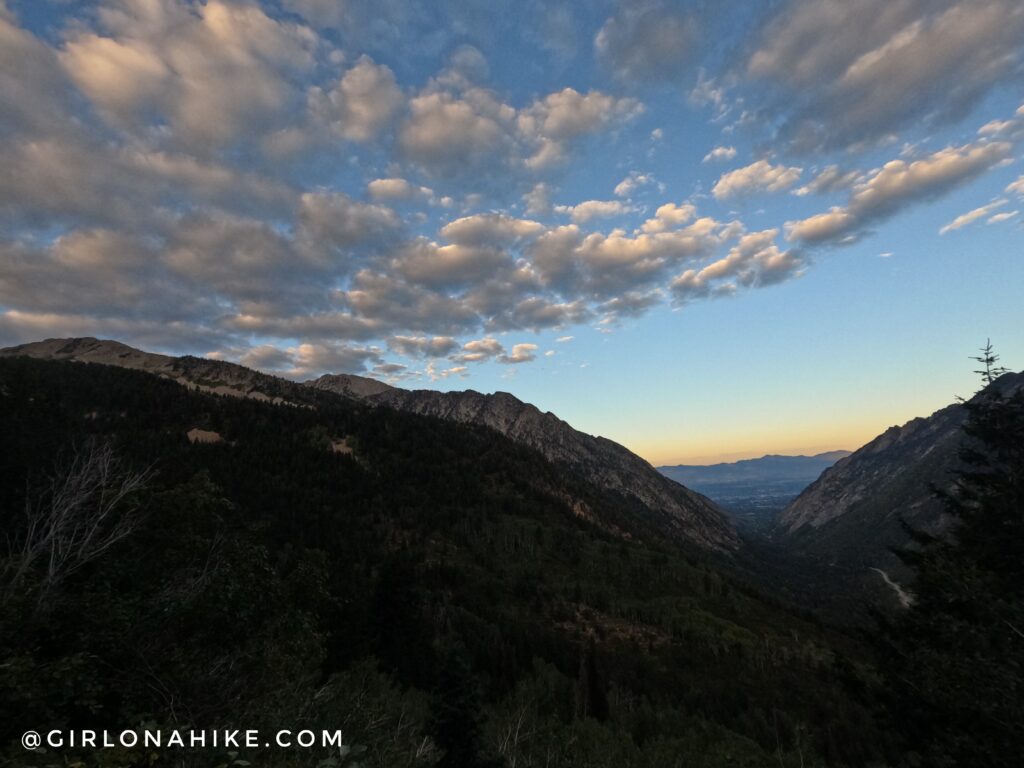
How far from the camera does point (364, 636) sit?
52.7 meters

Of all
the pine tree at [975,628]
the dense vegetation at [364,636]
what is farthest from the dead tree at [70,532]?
the pine tree at [975,628]

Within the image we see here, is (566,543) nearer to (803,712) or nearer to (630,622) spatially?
(630,622)

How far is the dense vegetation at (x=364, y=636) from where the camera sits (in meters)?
14.2

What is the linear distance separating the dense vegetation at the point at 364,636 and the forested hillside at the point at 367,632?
6.4 inches

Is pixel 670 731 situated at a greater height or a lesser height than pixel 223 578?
lesser

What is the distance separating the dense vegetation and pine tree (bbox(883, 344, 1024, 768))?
12.6ft

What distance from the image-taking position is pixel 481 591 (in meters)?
125

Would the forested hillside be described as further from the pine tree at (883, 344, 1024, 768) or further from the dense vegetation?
the pine tree at (883, 344, 1024, 768)

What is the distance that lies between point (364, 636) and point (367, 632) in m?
2.14

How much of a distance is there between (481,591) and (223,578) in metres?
115

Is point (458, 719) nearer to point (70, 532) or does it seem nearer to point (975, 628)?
point (975, 628)

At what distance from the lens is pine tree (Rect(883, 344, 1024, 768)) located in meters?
13.9

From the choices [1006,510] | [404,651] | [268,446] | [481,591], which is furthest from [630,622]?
[268,446]

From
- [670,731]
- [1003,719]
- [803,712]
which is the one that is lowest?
[803,712]
